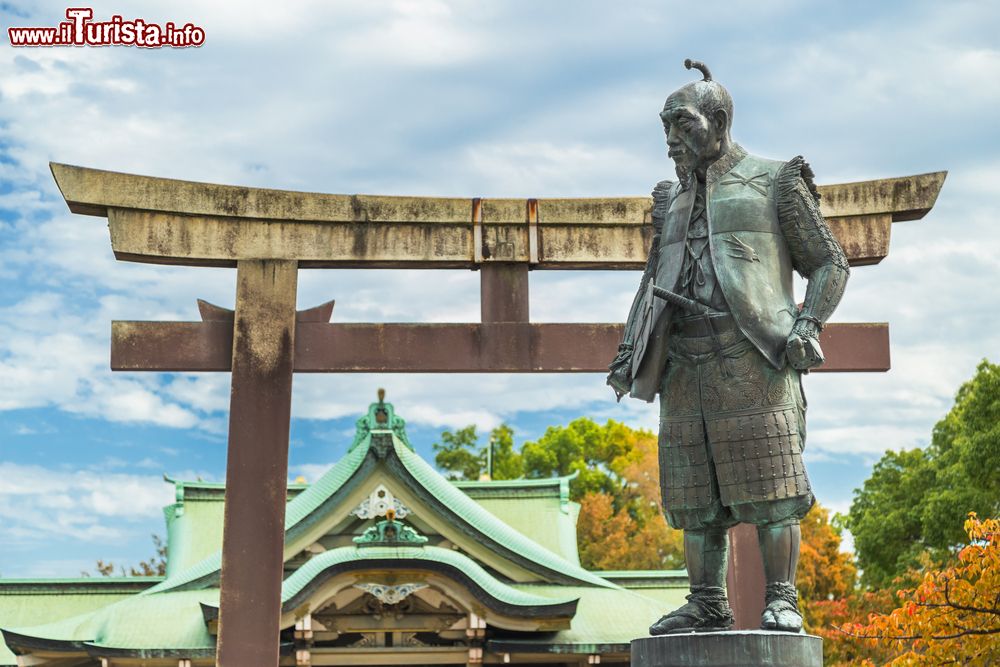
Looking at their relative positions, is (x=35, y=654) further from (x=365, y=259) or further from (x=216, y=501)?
(x=365, y=259)

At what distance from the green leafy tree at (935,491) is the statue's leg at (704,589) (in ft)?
44.4

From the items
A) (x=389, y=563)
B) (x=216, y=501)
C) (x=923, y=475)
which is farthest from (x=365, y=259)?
(x=923, y=475)

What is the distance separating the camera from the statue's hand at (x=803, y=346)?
4.11 meters

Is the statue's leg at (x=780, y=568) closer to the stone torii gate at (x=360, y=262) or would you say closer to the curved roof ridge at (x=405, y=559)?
the stone torii gate at (x=360, y=262)

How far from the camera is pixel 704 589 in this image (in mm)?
4297

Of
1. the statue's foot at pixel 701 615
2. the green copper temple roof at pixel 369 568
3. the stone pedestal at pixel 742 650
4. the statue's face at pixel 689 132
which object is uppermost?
the statue's face at pixel 689 132

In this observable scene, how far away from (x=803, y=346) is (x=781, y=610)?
0.90 meters

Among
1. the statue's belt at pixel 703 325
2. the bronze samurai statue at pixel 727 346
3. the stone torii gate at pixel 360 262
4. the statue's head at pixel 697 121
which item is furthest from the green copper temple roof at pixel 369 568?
the statue's head at pixel 697 121

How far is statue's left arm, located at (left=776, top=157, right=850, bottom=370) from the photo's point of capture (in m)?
4.28

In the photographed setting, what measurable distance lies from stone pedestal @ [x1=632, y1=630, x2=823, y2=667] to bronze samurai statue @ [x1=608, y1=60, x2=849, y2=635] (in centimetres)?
12

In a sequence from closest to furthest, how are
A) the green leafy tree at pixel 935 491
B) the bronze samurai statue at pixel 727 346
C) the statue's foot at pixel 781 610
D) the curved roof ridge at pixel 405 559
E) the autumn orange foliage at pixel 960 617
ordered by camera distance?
the statue's foot at pixel 781 610 → the bronze samurai statue at pixel 727 346 → the autumn orange foliage at pixel 960 617 → the curved roof ridge at pixel 405 559 → the green leafy tree at pixel 935 491

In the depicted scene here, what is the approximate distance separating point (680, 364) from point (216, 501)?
12688mm

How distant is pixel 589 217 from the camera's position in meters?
9.14

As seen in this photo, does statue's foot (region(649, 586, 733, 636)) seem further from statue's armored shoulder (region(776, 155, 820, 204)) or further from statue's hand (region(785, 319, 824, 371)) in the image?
statue's armored shoulder (region(776, 155, 820, 204))
